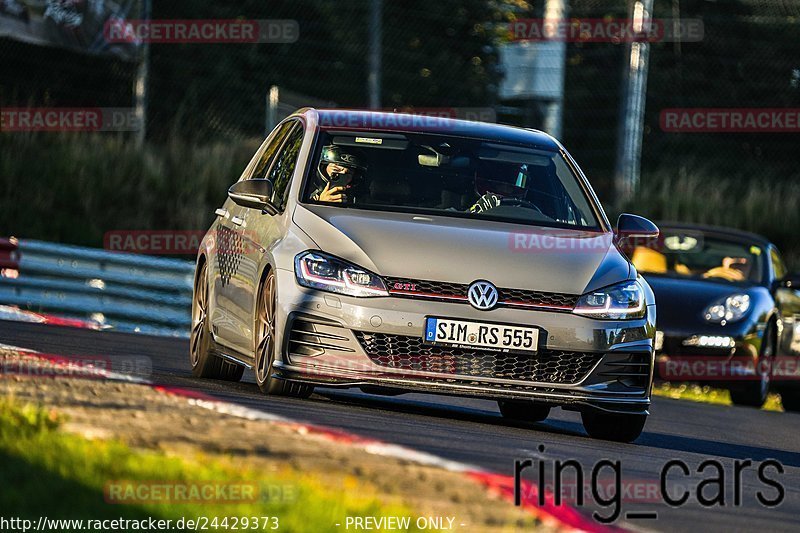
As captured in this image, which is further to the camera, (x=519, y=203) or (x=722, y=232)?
(x=722, y=232)

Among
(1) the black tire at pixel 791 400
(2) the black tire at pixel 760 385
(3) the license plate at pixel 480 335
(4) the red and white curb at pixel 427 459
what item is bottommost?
(1) the black tire at pixel 791 400

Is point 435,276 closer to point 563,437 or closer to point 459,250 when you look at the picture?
point 459,250

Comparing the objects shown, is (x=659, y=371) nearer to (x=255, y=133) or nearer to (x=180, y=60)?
(x=255, y=133)

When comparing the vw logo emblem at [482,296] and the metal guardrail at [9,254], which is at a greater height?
the vw logo emblem at [482,296]

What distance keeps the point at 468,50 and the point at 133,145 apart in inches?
550

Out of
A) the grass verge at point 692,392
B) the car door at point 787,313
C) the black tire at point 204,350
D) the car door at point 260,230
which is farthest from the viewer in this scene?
the car door at point 787,313

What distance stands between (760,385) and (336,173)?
302 inches

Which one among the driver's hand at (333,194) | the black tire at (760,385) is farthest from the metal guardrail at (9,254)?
the driver's hand at (333,194)

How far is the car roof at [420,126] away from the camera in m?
10.3

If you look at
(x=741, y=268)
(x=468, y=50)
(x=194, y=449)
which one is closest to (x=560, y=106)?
(x=741, y=268)

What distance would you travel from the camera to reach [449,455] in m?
7.38

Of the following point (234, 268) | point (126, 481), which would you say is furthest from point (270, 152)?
point (126, 481)

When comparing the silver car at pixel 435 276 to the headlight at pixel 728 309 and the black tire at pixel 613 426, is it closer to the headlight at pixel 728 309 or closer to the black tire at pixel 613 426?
the black tire at pixel 613 426

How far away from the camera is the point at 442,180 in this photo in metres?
10.0
